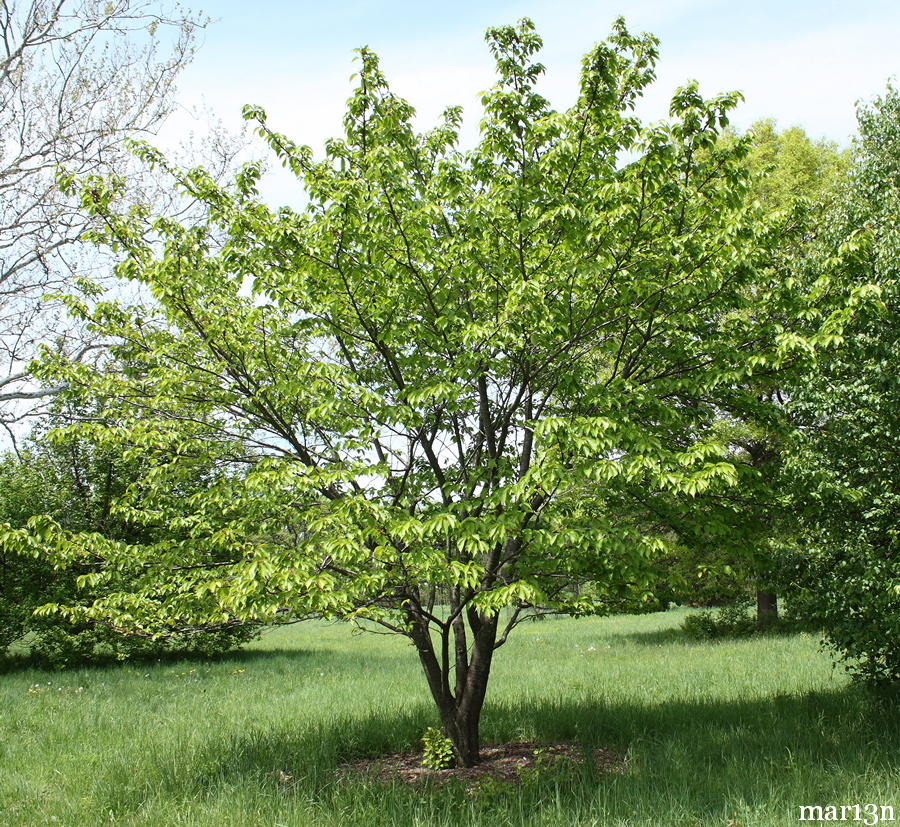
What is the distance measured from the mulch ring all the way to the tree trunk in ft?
46.6

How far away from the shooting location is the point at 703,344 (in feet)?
20.1

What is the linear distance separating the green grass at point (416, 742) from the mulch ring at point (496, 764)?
0.22 meters

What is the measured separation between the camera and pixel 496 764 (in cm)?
732

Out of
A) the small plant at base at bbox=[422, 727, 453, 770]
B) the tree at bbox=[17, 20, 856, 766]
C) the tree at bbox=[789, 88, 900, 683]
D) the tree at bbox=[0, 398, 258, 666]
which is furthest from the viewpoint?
the tree at bbox=[0, 398, 258, 666]

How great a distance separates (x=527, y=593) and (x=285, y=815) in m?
2.78

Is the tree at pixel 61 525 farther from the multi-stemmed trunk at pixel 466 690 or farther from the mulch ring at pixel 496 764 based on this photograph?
the multi-stemmed trunk at pixel 466 690

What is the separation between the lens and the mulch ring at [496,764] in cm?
682

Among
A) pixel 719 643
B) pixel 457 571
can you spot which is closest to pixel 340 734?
pixel 457 571

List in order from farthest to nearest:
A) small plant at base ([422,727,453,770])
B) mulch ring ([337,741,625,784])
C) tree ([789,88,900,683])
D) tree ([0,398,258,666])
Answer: tree ([0,398,258,666])
tree ([789,88,900,683])
small plant at base ([422,727,453,770])
mulch ring ([337,741,625,784])

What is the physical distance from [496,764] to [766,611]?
15549mm

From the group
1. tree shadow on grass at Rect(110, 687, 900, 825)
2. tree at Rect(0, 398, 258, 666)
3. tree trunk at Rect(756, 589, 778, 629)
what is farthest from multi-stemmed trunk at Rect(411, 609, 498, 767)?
tree trunk at Rect(756, 589, 778, 629)

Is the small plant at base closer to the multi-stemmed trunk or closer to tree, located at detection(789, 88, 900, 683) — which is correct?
the multi-stemmed trunk

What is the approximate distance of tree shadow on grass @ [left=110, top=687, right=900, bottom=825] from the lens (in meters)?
5.66

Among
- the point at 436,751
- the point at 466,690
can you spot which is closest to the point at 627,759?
the point at 466,690
